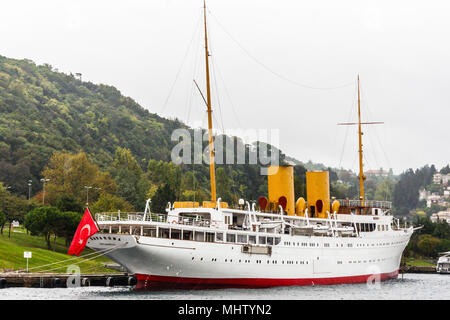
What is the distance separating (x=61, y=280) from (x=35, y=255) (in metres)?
A: 10.9

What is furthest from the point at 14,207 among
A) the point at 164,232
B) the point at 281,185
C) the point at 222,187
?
the point at 164,232

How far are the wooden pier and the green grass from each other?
1922mm

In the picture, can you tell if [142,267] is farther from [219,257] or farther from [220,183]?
[220,183]

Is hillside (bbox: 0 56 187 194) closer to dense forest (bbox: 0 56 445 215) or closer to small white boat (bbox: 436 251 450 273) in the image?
dense forest (bbox: 0 56 445 215)

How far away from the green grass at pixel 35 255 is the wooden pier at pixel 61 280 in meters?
1.92

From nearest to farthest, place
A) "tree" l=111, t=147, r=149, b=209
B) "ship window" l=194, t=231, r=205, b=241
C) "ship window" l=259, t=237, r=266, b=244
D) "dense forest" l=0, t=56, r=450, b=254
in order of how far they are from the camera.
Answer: "ship window" l=194, t=231, r=205, b=241 < "ship window" l=259, t=237, r=266, b=244 < "dense forest" l=0, t=56, r=450, b=254 < "tree" l=111, t=147, r=149, b=209

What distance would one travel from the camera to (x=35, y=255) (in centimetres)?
6109

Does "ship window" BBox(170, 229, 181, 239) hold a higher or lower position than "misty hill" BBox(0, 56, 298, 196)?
lower

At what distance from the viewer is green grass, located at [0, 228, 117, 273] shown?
57.4 metres

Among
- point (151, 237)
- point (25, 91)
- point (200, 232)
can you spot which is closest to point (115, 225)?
point (151, 237)

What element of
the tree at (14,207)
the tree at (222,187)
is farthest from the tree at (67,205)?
the tree at (222,187)

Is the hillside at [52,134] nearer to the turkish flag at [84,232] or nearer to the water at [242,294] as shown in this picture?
the water at [242,294]

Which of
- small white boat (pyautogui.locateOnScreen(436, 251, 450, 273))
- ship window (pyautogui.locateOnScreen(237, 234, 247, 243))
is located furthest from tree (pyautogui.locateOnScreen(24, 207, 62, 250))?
small white boat (pyautogui.locateOnScreen(436, 251, 450, 273))

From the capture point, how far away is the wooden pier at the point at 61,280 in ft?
162
